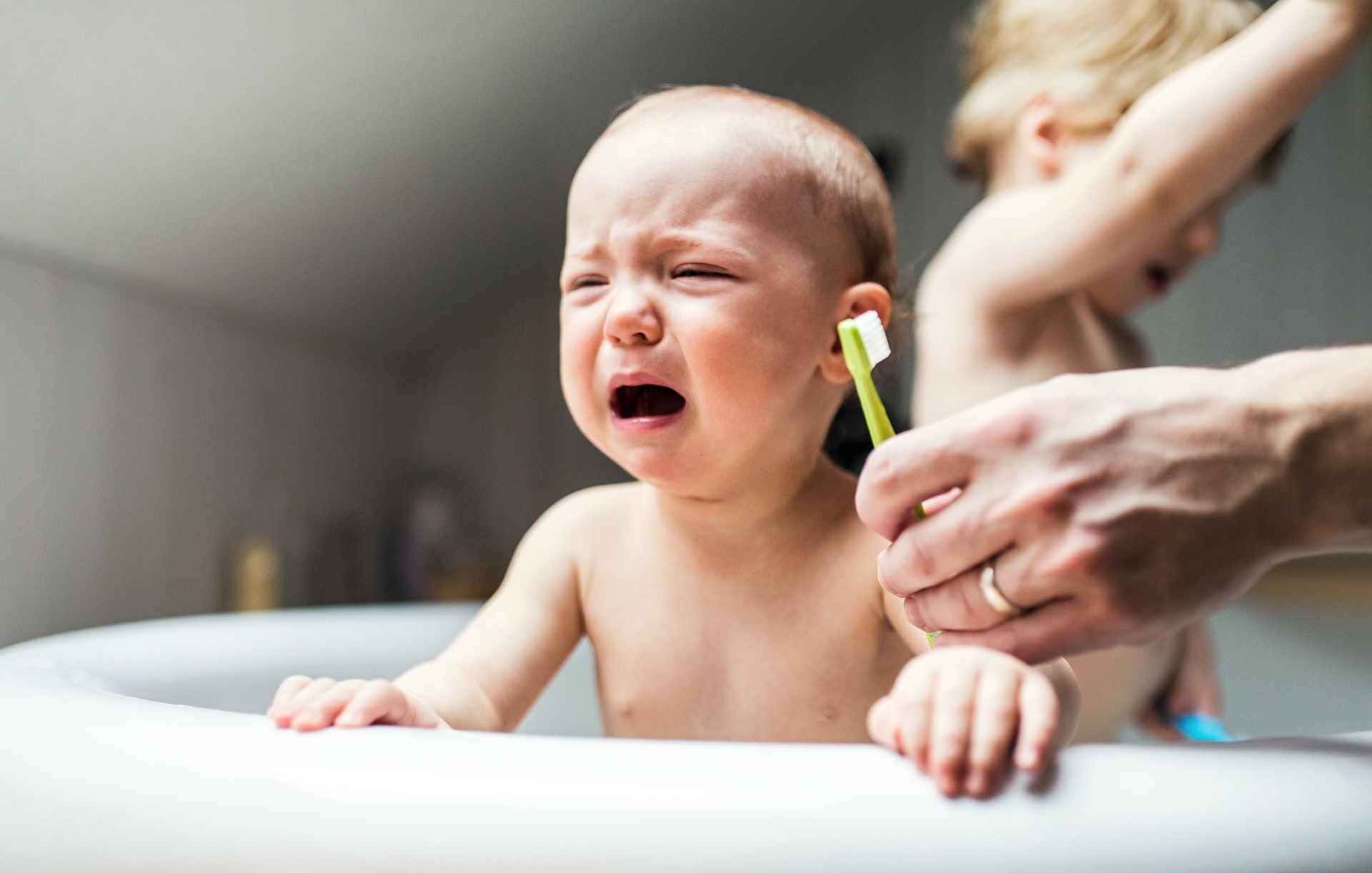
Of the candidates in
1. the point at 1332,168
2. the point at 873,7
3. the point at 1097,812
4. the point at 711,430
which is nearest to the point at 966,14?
the point at 873,7

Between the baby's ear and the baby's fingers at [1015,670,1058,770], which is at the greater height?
the baby's ear

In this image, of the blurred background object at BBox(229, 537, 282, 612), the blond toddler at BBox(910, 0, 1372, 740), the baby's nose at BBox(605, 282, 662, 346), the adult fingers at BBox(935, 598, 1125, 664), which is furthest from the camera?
the blurred background object at BBox(229, 537, 282, 612)

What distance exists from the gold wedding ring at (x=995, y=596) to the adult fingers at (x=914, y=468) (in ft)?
0.13

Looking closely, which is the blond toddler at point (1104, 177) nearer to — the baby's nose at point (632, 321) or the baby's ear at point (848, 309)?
the baby's ear at point (848, 309)

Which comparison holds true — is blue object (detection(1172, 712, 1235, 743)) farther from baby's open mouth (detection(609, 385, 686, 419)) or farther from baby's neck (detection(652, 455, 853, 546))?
baby's open mouth (detection(609, 385, 686, 419))

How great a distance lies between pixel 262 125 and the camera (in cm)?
134

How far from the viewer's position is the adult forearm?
44cm

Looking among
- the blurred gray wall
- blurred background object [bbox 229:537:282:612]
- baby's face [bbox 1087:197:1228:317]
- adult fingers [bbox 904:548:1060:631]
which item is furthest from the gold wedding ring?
blurred background object [bbox 229:537:282:612]

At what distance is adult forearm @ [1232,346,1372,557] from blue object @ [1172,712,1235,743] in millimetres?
749

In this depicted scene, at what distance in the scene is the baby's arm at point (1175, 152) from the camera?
80 centimetres

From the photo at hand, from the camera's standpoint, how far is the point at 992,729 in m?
0.36

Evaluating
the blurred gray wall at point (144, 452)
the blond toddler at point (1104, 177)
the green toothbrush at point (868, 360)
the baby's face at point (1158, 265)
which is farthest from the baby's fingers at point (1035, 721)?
the blurred gray wall at point (144, 452)

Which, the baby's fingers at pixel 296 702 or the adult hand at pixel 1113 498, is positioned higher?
the adult hand at pixel 1113 498

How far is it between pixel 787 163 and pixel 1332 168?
69.6 inches
